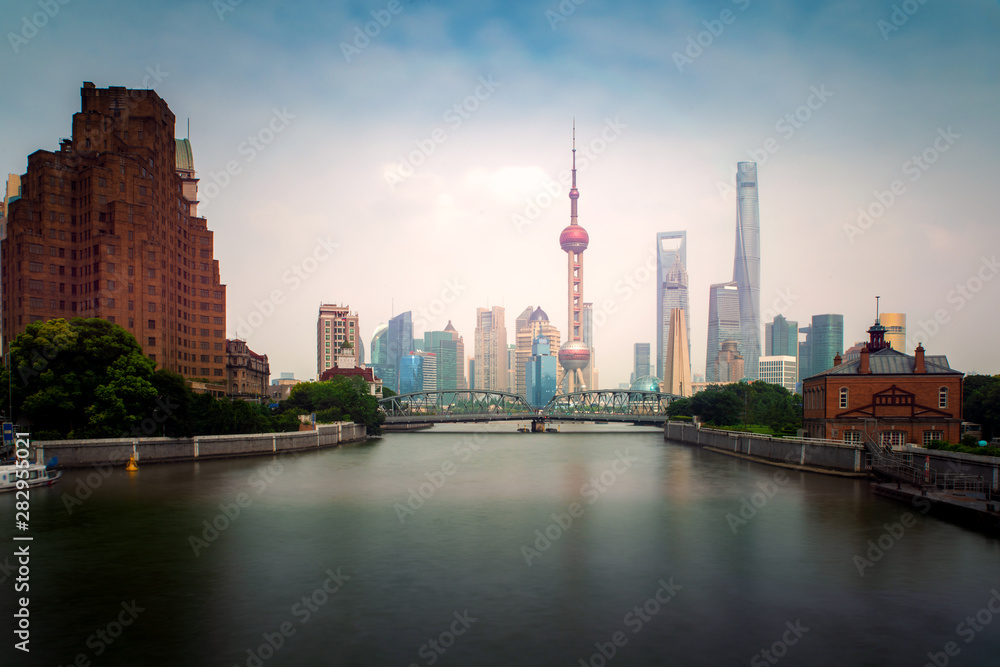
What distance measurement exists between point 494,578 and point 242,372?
462 feet

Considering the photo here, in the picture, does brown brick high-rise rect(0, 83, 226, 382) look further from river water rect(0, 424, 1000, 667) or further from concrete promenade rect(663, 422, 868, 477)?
concrete promenade rect(663, 422, 868, 477)

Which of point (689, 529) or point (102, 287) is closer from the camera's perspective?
point (689, 529)

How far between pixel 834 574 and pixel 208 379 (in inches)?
4239

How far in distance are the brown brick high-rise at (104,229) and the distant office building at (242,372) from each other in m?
41.1

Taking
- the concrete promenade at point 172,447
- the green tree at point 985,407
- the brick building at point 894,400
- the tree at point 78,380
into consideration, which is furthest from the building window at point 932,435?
the tree at point 78,380

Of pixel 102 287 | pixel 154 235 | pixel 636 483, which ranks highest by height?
pixel 154 235

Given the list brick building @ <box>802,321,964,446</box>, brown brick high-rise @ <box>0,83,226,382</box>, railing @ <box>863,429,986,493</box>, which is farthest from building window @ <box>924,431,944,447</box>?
brown brick high-rise @ <box>0,83,226,382</box>

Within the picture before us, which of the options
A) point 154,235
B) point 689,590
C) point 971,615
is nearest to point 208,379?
point 154,235

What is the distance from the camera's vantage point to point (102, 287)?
93.4 metres

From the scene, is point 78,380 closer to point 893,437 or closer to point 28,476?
point 28,476

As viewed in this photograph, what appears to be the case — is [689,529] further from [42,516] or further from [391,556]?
[42,516]

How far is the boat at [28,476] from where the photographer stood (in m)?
47.6

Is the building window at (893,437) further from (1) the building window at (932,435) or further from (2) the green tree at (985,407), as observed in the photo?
(2) the green tree at (985,407)

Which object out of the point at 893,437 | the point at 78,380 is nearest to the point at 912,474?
the point at 893,437
